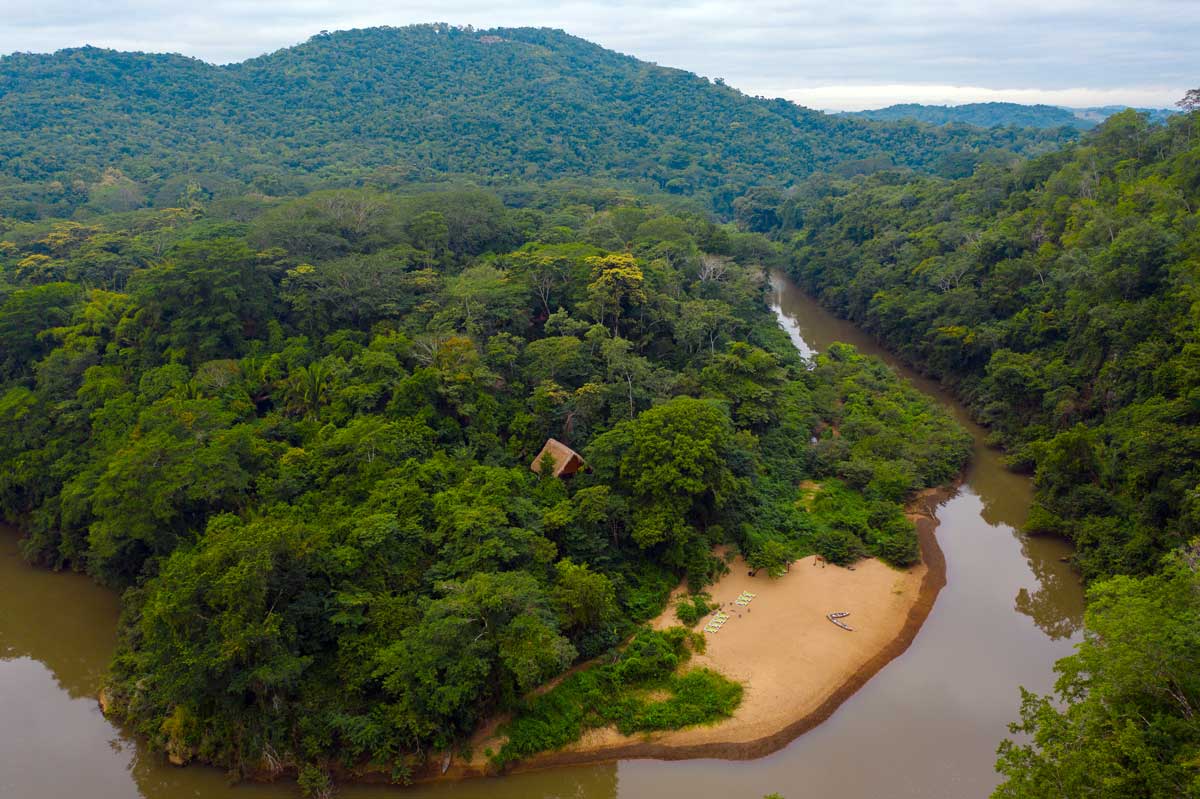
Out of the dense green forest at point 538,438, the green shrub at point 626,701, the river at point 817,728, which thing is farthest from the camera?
the green shrub at point 626,701

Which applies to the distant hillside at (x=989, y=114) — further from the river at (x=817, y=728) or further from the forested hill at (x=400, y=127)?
the river at (x=817, y=728)

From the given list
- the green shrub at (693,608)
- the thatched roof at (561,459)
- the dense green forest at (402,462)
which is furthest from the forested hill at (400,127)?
the green shrub at (693,608)

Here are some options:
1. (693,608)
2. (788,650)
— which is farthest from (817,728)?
(693,608)

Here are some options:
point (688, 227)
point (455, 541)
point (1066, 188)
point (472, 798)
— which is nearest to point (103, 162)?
point (688, 227)

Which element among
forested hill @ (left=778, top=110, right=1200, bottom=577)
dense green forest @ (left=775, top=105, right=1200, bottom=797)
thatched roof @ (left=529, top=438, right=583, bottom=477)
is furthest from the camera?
thatched roof @ (left=529, top=438, right=583, bottom=477)

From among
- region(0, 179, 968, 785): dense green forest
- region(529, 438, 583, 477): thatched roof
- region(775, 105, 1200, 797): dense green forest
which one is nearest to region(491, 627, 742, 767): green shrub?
region(0, 179, 968, 785): dense green forest

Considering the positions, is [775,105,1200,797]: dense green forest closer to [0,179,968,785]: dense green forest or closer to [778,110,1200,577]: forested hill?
[778,110,1200,577]: forested hill
